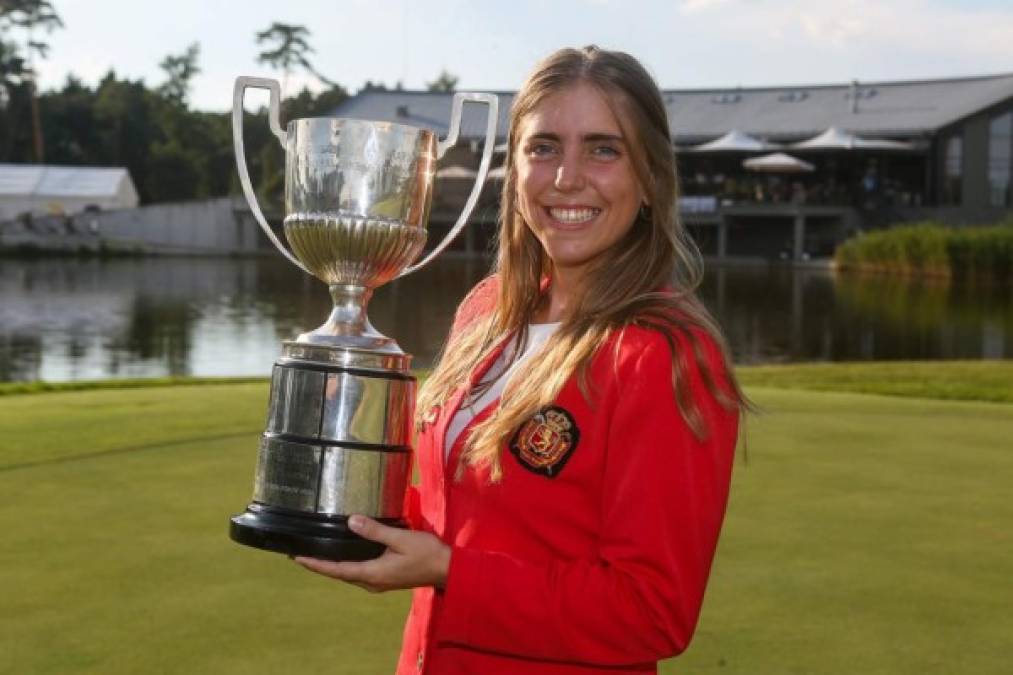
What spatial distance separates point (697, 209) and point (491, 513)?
155 ft

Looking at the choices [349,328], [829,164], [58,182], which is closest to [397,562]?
[349,328]

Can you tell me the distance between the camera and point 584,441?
2.15 metres

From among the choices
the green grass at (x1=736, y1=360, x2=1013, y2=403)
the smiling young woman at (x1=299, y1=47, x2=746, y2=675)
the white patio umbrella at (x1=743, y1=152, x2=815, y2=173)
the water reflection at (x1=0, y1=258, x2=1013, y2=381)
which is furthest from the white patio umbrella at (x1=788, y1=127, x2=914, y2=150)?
the smiling young woman at (x1=299, y1=47, x2=746, y2=675)

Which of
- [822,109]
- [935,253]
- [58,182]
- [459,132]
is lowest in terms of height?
[459,132]

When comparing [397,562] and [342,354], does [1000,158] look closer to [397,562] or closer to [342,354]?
[342,354]

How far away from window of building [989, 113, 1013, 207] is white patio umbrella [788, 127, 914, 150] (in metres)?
2.73

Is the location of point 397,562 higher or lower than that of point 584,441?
lower

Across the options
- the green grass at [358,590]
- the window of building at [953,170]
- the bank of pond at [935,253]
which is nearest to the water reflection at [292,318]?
the bank of pond at [935,253]

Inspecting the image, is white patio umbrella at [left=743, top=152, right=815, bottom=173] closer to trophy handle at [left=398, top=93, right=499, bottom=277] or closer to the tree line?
the tree line

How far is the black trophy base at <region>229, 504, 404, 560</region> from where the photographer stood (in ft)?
7.20

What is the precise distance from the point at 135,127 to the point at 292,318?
151 feet

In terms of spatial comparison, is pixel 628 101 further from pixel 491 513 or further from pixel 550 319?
pixel 491 513

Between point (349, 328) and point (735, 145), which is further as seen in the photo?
point (735, 145)

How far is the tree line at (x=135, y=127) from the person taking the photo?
66938mm
